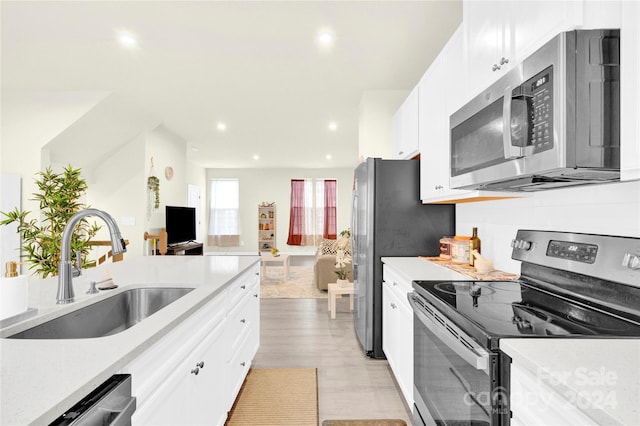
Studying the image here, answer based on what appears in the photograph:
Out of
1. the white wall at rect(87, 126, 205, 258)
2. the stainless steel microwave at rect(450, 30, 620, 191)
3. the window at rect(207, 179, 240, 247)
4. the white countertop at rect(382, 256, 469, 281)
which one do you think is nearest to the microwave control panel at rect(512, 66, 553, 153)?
the stainless steel microwave at rect(450, 30, 620, 191)

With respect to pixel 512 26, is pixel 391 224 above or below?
below

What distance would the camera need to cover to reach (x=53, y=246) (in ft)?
12.0

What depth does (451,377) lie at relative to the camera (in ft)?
4.18

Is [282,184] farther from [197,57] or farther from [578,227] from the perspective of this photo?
[578,227]

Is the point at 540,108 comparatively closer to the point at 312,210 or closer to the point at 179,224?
the point at 179,224

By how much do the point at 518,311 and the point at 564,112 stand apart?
2.24 feet

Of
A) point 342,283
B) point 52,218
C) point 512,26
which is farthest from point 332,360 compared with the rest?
point 52,218

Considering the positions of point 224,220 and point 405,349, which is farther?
point 224,220

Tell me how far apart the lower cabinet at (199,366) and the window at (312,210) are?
8.11m

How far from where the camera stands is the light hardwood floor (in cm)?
216

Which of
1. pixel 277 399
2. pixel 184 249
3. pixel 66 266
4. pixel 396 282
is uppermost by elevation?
pixel 66 266

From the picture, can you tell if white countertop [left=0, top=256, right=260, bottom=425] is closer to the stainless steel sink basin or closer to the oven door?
the stainless steel sink basin

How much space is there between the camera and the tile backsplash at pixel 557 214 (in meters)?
1.30

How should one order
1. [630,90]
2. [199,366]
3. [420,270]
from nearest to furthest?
[630,90], [199,366], [420,270]
